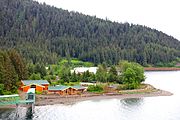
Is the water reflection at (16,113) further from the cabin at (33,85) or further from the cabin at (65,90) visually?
the cabin at (65,90)

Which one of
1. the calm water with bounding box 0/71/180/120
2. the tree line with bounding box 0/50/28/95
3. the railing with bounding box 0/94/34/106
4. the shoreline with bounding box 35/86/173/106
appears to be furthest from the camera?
the tree line with bounding box 0/50/28/95

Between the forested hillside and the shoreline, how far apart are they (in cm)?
4966

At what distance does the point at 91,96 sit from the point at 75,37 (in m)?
105

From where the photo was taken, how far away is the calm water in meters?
46.1

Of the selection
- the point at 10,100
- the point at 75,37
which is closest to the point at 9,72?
the point at 10,100

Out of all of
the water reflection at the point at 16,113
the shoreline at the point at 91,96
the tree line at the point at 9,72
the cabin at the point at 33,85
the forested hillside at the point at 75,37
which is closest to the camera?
the water reflection at the point at 16,113

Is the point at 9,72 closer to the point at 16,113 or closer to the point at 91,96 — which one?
the point at 16,113

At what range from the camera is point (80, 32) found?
171 m

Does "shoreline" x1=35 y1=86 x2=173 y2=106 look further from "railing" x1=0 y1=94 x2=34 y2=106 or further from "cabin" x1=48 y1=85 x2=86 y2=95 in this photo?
"railing" x1=0 y1=94 x2=34 y2=106

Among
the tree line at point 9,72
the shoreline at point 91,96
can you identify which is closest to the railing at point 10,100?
the shoreline at point 91,96

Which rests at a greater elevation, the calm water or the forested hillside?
the forested hillside

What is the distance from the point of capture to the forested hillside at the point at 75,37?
135 m

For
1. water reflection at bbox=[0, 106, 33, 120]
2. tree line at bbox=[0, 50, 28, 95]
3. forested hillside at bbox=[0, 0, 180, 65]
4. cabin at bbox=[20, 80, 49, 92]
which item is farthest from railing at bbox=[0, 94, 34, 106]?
forested hillside at bbox=[0, 0, 180, 65]

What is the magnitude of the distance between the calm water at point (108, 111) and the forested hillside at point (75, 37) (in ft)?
183
